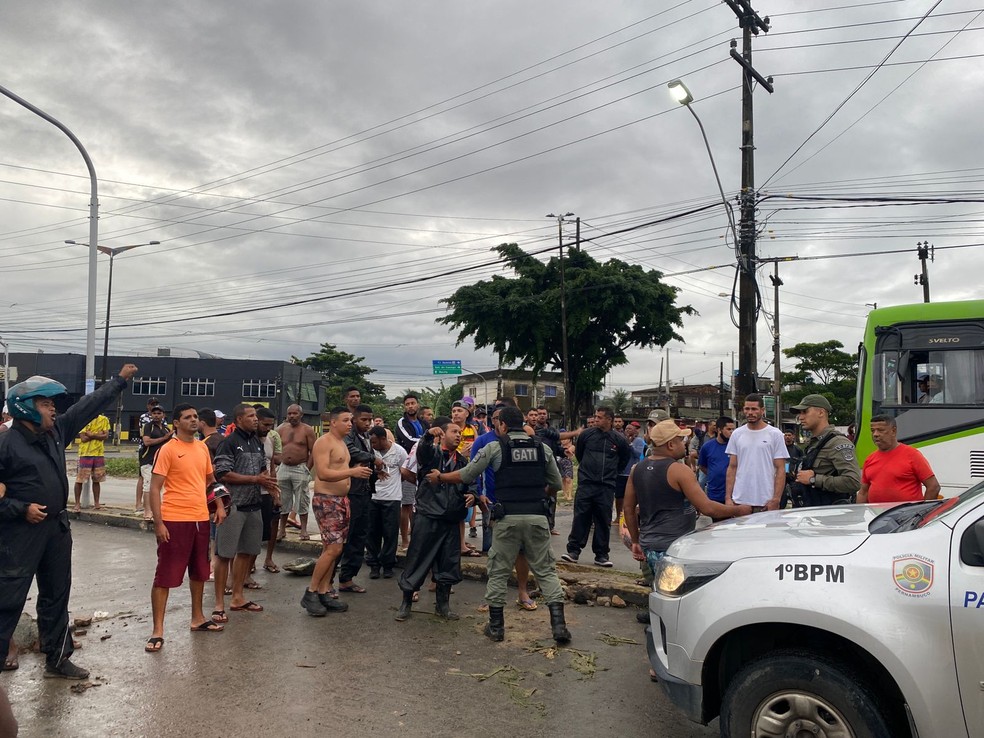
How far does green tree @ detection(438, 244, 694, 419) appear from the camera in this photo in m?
37.5

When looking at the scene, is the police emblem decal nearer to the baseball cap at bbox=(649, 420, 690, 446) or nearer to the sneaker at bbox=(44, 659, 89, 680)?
the baseball cap at bbox=(649, 420, 690, 446)

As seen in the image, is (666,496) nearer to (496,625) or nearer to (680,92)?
(496,625)

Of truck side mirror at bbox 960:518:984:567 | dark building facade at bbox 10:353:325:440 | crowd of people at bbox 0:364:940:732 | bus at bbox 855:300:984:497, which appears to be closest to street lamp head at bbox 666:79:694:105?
bus at bbox 855:300:984:497

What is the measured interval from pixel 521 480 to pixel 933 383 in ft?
20.8

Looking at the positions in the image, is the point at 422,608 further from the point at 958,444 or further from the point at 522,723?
the point at 958,444

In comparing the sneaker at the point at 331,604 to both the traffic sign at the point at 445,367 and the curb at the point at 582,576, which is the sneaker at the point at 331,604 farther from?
the traffic sign at the point at 445,367

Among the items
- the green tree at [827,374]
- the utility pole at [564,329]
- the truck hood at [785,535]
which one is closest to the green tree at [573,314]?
the utility pole at [564,329]

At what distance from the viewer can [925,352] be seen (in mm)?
9398

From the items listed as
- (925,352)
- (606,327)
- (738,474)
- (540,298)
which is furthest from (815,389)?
(738,474)

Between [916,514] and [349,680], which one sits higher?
[916,514]

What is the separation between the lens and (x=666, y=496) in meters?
5.29

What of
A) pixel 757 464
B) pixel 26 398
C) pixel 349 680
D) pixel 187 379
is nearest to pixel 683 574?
pixel 349 680

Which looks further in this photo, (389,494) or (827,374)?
(827,374)

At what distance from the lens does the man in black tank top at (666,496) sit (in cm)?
521
